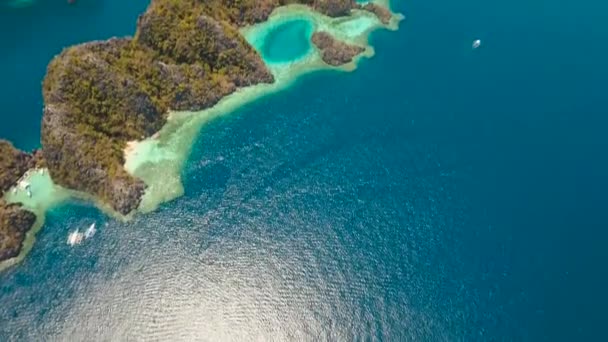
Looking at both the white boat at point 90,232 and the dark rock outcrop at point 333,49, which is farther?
the dark rock outcrop at point 333,49

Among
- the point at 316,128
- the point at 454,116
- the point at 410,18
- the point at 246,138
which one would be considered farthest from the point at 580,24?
the point at 246,138

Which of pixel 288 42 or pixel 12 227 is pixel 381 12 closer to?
pixel 288 42

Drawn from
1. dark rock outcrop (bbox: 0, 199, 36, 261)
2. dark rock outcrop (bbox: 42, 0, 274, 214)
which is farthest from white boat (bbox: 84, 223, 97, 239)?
dark rock outcrop (bbox: 0, 199, 36, 261)

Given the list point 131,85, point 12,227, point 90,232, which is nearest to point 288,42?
point 131,85

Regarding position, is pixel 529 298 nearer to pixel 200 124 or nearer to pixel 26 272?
pixel 200 124

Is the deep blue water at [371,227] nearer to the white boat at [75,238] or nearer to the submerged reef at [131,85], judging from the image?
the white boat at [75,238]

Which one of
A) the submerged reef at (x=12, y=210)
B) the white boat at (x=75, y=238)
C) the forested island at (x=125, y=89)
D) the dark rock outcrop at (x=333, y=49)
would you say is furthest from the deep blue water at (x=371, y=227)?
the forested island at (x=125, y=89)

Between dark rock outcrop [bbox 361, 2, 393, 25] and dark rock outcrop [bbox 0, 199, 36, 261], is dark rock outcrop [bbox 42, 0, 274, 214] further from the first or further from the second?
dark rock outcrop [bbox 361, 2, 393, 25]
